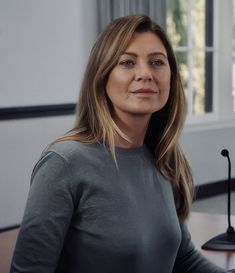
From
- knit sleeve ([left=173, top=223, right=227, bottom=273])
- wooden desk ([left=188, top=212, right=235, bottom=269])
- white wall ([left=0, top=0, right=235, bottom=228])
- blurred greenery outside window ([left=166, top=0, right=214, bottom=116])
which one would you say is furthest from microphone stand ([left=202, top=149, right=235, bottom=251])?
blurred greenery outside window ([left=166, top=0, right=214, bottom=116])

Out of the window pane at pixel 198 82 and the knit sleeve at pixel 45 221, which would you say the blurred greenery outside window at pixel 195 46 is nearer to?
the window pane at pixel 198 82

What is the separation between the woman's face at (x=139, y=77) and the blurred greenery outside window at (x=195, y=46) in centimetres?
380

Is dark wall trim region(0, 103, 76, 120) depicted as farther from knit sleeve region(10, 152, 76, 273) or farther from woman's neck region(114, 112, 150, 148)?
knit sleeve region(10, 152, 76, 273)

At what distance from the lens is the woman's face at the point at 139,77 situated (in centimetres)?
117

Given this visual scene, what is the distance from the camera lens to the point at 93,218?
1.10 metres

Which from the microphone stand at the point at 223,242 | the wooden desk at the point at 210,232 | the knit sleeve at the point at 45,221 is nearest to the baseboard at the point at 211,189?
the wooden desk at the point at 210,232

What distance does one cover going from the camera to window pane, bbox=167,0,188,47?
492 centimetres

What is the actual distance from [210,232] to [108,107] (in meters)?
0.70

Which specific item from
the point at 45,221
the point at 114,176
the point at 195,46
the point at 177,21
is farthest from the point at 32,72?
the point at 45,221

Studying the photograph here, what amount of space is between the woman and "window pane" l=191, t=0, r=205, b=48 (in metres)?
3.94

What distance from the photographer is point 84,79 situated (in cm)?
121

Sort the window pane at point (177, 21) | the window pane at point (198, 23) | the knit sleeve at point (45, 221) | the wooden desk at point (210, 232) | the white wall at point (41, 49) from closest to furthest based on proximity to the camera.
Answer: the knit sleeve at point (45, 221), the wooden desk at point (210, 232), the white wall at point (41, 49), the window pane at point (177, 21), the window pane at point (198, 23)

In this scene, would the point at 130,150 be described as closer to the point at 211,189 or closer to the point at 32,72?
the point at 32,72

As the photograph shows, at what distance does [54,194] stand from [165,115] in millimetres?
441
